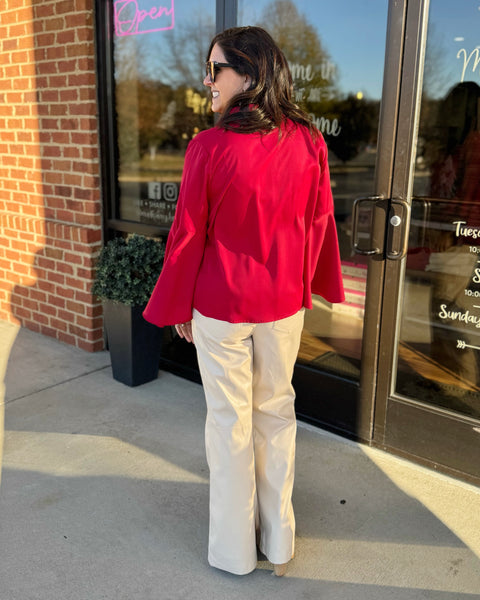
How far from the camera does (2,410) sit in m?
3.70

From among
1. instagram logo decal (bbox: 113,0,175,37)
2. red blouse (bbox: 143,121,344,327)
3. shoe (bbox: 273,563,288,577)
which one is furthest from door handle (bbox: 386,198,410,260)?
instagram logo decal (bbox: 113,0,175,37)

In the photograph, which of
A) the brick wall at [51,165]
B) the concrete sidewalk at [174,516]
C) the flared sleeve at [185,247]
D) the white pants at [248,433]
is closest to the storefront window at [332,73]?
the concrete sidewalk at [174,516]

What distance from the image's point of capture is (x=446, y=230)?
2998mm

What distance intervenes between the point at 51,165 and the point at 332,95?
2.21m

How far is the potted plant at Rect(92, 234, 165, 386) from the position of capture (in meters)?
3.88

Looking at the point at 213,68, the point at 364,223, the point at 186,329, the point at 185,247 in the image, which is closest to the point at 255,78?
the point at 213,68

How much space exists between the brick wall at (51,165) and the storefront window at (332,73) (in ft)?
4.50

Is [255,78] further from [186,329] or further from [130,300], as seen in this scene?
[130,300]

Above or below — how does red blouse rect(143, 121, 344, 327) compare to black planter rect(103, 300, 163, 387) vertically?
above

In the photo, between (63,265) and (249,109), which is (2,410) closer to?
(63,265)

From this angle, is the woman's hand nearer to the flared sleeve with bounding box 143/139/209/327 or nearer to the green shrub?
the flared sleeve with bounding box 143/139/209/327

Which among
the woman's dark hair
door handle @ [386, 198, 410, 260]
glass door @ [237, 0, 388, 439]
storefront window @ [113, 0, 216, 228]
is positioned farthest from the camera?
storefront window @ [113, 0, 216, 228]

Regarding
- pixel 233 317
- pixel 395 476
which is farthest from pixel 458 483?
pixel 233 317

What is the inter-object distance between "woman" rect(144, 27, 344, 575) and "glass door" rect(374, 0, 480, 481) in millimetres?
880
